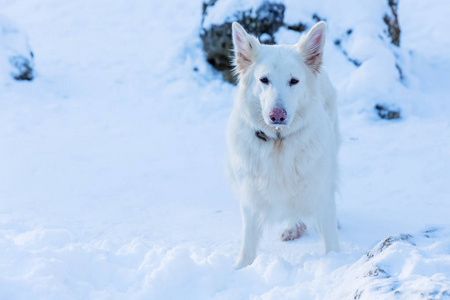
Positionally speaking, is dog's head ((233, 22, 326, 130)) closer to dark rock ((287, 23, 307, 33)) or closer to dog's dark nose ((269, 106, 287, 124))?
dog's dark nose ((269, 106, 287, 124))

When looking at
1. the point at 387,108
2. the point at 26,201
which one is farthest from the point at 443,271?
the point at 387,108

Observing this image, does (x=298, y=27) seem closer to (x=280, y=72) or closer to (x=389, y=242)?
(x=280, y=72)

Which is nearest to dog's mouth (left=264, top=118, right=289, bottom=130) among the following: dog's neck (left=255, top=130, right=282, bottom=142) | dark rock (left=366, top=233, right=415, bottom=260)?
dog's neck (left=255, top=130, right=282, bottom=142)

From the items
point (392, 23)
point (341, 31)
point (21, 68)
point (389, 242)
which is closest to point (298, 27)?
point (341, 31)

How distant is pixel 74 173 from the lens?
5285 mm

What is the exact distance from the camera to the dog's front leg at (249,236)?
131 inches

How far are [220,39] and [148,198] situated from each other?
371 centimetres

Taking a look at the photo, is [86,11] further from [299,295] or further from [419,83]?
[299,295]

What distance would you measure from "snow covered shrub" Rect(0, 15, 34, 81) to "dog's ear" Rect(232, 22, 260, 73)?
5.48m

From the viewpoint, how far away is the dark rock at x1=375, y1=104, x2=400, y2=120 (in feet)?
20.5

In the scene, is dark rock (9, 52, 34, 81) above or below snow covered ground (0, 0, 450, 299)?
above

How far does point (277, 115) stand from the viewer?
108 inches

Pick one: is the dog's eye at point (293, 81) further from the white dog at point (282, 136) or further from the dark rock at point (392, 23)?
the dark rock at point (392, 23)

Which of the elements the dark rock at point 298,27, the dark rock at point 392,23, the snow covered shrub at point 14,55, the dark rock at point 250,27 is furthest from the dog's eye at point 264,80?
the snow covered shrub at point 14,55
